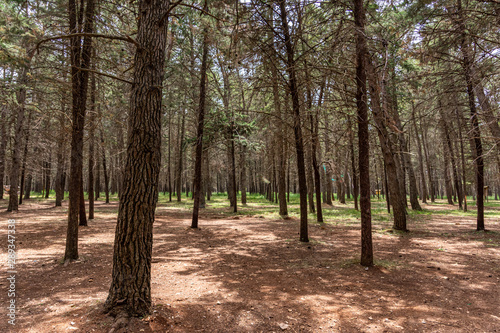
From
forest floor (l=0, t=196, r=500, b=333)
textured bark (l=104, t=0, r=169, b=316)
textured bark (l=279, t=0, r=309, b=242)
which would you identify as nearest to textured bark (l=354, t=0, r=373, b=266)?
forest floor (l=0, t=196, r=500, b=333)

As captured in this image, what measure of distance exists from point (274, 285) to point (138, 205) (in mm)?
3023

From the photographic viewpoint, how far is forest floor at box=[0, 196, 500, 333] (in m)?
3.43

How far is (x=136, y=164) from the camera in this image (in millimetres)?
3373

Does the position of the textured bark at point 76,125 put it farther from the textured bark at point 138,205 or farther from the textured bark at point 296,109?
the textured bark at point 296,109

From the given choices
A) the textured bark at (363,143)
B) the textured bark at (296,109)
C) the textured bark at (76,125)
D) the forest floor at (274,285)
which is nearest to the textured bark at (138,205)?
the forest floor at (274,285)

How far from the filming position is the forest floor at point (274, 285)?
3426 mm

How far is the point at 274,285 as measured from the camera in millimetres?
4941

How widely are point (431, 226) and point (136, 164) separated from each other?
13000mm

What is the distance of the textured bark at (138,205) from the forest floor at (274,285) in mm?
318

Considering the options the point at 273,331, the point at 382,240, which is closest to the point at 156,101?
the point at 273,331

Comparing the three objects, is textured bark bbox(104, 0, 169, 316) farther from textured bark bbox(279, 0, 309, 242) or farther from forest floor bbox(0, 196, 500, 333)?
textured bark bbox(279, 0, 309, 242)

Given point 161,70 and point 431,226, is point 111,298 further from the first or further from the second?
point 431,226

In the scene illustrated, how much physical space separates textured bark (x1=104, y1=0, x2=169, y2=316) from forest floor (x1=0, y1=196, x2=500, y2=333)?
32 centimetres

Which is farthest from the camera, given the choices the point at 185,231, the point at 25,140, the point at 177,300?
the point at 25,140
